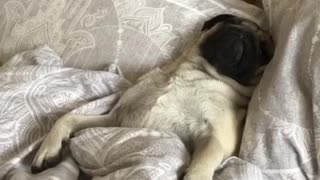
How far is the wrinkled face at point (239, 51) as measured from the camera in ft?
4.75

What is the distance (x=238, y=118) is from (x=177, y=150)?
0.84 ft

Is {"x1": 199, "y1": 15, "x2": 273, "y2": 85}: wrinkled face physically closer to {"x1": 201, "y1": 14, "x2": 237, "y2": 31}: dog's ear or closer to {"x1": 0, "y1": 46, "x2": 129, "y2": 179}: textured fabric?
{"x1": 201, "y1": 14, "x2": 237, "y2": 31}: dog's ear

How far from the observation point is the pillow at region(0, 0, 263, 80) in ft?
5.43

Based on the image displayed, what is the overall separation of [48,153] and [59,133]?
68 mm

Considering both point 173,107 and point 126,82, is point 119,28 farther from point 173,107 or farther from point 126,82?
point 173,107

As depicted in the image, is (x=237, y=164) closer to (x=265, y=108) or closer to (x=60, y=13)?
(x=265, y=108)

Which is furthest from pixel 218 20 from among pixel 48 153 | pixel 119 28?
pixel 48 153

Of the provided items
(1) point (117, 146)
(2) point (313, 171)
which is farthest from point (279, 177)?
(1) point (117, 146)

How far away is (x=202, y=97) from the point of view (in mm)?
1459

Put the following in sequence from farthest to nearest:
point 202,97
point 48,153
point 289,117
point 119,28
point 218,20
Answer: point 119,28 < point 218,20 < point 202,97 < point 48,153 < point 289,117

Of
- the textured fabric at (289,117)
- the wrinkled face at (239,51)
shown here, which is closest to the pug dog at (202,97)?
the wrinkled face at (239,51)

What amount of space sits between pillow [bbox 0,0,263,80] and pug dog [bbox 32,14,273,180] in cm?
9

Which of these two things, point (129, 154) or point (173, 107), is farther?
point (173, 107)

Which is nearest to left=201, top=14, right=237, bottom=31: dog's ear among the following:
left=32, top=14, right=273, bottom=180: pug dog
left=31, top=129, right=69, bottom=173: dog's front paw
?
left=32, top=14, right=273, bottom=180: pug dog
